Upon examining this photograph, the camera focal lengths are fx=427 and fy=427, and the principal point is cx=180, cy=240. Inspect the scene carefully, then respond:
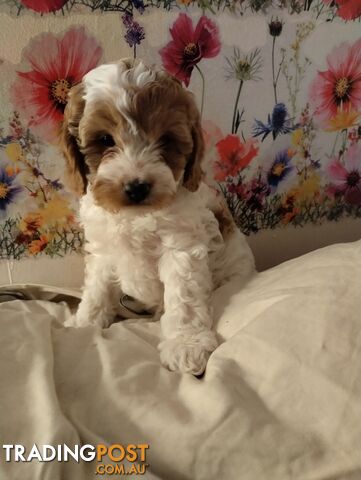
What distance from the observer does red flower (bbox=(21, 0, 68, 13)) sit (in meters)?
1.92

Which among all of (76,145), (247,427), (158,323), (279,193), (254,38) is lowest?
(158,323)

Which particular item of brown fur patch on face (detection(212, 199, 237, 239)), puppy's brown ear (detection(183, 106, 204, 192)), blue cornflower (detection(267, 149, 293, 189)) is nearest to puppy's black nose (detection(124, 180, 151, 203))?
puppy's brown ear (detection(183, 106, 204, 192))

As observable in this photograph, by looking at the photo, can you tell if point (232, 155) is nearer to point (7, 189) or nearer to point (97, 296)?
point (97, 296)

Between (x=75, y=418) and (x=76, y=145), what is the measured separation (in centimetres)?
105

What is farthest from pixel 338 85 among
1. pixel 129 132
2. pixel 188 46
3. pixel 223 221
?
pixel 129 132

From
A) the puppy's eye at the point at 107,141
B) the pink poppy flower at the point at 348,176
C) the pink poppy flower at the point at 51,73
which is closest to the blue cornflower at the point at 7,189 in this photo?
the pink poppy flower at the point at 51,73

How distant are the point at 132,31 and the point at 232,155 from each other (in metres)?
0.82

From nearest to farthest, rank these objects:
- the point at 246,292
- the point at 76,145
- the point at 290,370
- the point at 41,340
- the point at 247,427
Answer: the point at 247,427 → the point at 290,370 → the point at 41,340 → the point at 76,145 → the point at 246,292

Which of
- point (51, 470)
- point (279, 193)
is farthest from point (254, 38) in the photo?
point (51, 470)

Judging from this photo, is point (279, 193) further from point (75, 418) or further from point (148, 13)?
point (75, 418)

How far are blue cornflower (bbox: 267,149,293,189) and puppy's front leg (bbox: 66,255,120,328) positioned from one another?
111 centimetres

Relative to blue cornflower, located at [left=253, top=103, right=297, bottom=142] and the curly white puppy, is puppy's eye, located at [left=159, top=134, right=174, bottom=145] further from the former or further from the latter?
blue cornflower, located at [left=253, top=103, right=297, bottom=142]

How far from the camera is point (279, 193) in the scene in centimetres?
254

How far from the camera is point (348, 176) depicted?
261 cm
